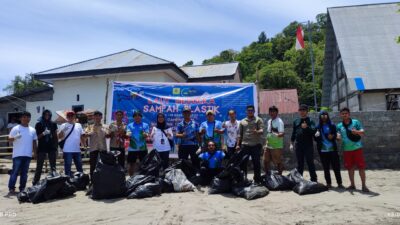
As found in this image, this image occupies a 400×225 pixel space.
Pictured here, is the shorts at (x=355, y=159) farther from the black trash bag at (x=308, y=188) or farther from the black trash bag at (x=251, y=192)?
the black trash bag at (x=251, y=192)

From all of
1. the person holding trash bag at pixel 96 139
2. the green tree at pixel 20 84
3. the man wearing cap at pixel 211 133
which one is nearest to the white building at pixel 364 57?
the man wearing cap at pixel 211 133

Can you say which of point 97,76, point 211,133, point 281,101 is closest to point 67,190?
point 211,133

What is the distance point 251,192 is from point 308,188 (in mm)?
1085

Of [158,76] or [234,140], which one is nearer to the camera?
[234,140]

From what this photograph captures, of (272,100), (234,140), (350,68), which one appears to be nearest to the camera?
(234,140)

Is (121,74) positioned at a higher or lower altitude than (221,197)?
higher

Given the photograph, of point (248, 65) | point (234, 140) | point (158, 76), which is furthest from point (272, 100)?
point (248, 65)

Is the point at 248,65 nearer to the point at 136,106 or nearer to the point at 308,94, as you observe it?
the point at 308,94

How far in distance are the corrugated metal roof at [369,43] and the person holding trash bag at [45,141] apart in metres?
11.3

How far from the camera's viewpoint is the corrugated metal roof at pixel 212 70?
18.7 meters

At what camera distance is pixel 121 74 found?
14805 mm

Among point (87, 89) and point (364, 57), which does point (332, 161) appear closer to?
point (364, 57)

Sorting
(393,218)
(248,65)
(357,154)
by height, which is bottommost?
(393,218)

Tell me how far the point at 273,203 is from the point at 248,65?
54283 millimetres
